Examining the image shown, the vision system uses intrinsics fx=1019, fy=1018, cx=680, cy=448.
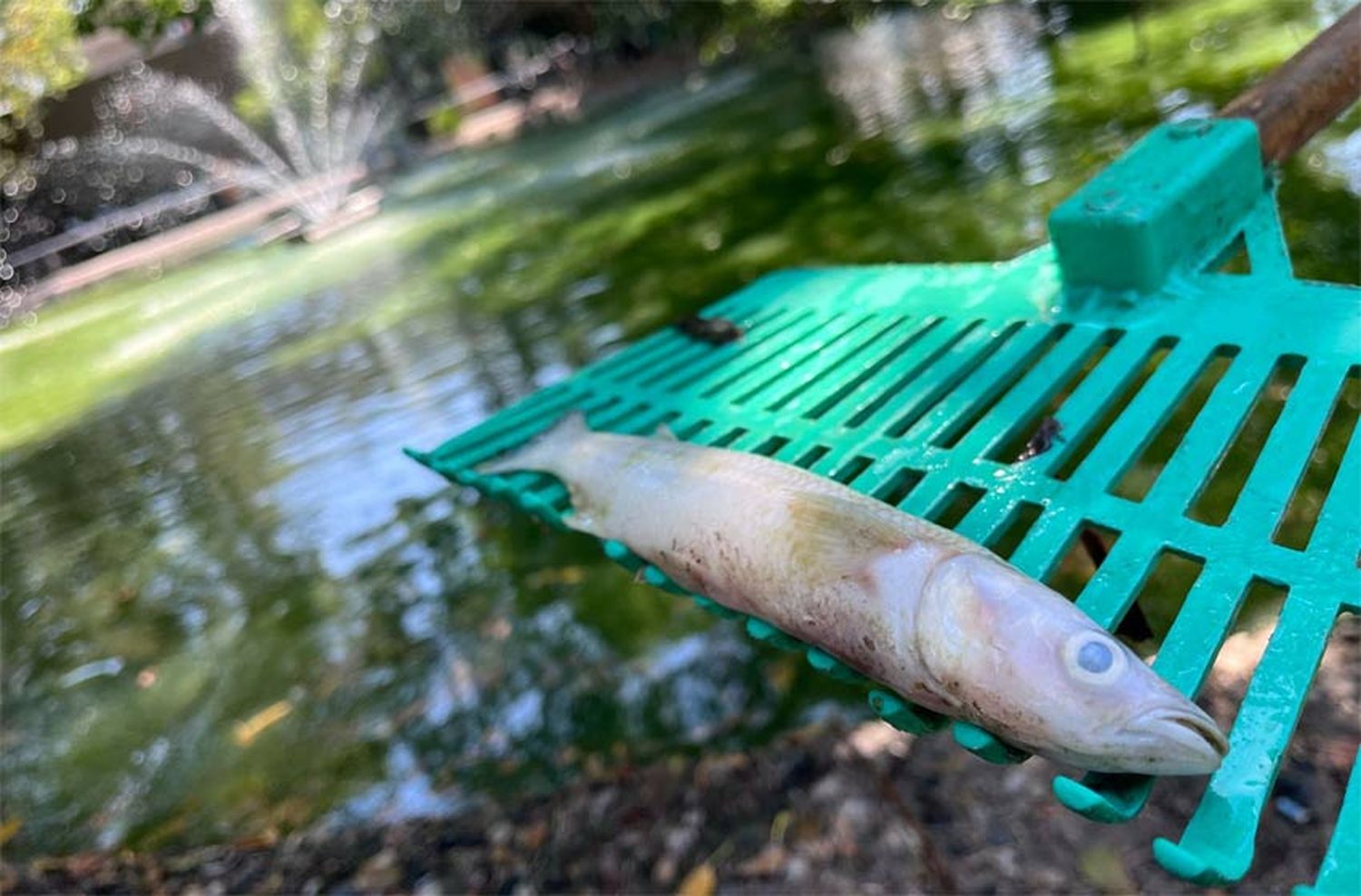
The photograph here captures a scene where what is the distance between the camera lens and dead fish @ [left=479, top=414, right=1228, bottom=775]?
65.3 inches

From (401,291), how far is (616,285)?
3.27 meters

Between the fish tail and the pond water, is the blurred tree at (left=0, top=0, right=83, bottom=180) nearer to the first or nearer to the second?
the pond water

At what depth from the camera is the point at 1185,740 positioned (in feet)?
5.21

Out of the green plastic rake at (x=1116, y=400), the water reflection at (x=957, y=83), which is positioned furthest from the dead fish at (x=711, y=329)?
the water reflection at (x=957, y=83)

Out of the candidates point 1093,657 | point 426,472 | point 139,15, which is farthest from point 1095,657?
point 139,15

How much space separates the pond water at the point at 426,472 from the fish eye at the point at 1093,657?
1523 mm

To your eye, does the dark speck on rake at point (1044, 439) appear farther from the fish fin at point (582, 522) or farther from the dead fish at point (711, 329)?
the dead fish at point (711, 329)

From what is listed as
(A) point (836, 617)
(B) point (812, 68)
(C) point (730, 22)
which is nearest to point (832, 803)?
(A) point (836, 617)

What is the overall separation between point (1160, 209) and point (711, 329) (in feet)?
5.96

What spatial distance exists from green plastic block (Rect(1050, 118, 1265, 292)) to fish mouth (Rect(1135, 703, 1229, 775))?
6.23ft

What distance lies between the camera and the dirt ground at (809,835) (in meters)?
2.44

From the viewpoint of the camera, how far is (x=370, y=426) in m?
6.60

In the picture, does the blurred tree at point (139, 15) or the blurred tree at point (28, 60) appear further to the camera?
the blurred tree at point (28, 60)

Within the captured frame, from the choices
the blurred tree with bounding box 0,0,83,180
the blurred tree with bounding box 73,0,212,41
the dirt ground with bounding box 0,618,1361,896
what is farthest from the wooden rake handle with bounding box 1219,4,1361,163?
the blurred tree with bounding box 0,0,83,180
